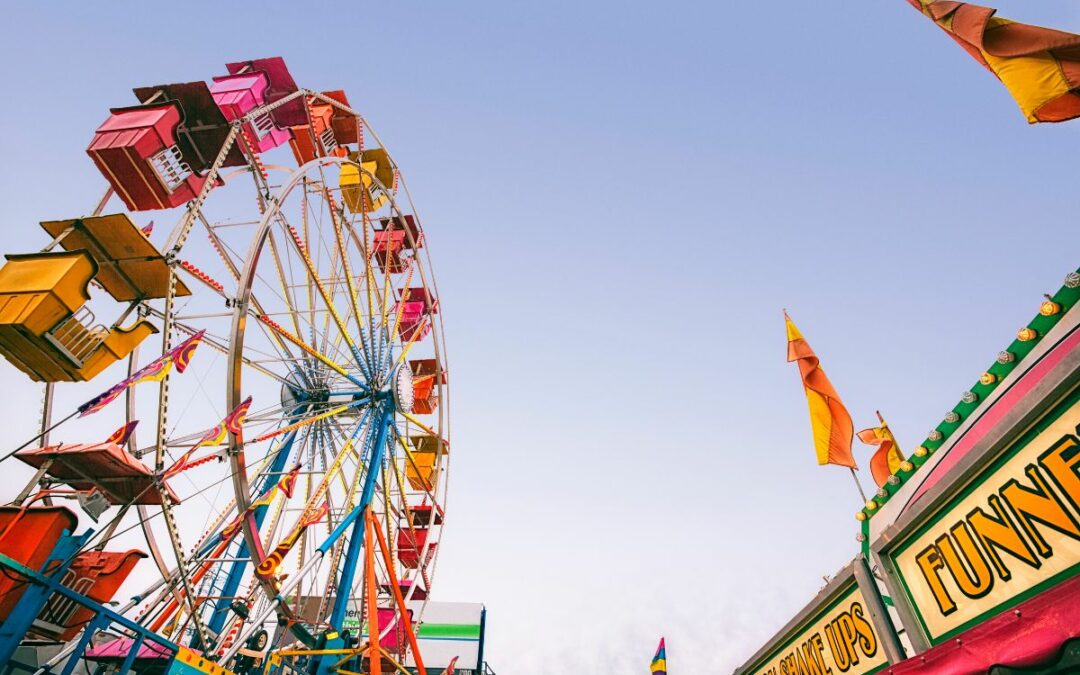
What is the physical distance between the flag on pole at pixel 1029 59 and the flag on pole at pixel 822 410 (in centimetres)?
418

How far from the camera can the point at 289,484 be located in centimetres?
1231

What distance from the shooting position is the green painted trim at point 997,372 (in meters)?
2.97

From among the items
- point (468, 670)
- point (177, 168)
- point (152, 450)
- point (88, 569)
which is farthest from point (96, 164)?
point (468, 670)

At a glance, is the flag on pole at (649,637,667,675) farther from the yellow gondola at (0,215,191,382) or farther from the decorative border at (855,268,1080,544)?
the yellow gondola at (0,215,191,382)

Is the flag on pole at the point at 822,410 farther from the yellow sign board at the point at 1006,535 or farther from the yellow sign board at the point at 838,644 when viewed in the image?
the yellow sign board at the point at 1006,535

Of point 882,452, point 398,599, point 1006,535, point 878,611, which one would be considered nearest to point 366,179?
point 398,599

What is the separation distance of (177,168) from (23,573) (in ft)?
20.8

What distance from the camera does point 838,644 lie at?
15.7ft

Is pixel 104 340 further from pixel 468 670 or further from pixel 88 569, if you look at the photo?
pixel 468 670

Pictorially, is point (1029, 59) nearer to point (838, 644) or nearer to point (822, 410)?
point (838, 644)

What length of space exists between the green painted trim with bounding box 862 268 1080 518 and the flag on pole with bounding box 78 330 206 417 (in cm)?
859

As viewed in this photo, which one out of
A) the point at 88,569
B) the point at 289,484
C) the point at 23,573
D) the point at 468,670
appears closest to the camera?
the point at 23,573

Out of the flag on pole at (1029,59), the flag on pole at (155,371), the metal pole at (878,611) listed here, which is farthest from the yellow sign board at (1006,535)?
the flag on pole at (155,371)

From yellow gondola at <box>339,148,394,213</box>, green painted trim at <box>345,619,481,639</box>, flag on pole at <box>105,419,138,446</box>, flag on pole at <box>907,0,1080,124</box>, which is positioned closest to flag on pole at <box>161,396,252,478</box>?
flag on pole at <box>105,419,138,446</box>
